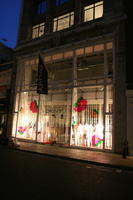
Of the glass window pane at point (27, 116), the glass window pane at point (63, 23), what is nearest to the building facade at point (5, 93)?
the glass window pane at point (27, 116)

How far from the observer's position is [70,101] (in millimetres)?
14414

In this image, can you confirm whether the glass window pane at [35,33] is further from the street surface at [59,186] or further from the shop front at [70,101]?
the street surface at [59,186]

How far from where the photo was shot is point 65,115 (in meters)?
14.3

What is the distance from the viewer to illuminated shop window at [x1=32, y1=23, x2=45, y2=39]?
18.4 metres

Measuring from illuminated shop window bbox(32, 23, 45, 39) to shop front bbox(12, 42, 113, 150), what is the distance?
3.18 m

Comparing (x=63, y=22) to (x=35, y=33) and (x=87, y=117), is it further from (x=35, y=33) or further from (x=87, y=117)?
(x=87, y=117)

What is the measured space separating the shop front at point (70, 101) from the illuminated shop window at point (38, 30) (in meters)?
3.18

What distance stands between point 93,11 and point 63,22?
124 inches

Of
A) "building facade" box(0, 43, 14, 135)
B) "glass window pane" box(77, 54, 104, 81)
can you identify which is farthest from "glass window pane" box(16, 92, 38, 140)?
"glass window pane" box(77, 54, 104, 81)

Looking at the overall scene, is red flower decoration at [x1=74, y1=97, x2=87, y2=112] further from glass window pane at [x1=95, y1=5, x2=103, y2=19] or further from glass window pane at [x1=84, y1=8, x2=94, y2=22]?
glass window pane at [x1=95, y1=5, x2=103, y2=19]

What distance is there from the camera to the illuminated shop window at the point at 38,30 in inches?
726

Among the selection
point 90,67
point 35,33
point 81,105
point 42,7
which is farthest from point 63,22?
point 81,105

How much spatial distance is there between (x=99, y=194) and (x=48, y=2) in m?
18.5

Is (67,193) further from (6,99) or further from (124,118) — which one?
(6,99)
